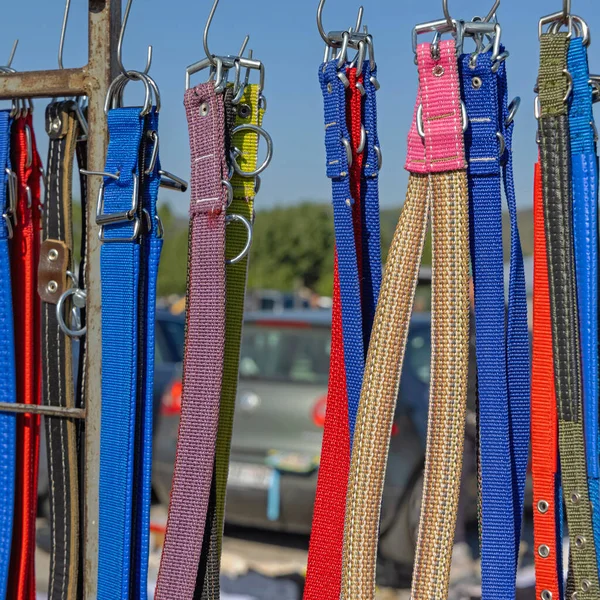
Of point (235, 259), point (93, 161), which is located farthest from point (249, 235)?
point (93, 161)

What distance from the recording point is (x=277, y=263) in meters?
71.6

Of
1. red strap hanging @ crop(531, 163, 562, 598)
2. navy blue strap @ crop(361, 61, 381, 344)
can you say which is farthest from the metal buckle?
red strap hanging @ crop(531, 163, 562, 598)

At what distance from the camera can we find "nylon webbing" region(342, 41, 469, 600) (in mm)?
1103

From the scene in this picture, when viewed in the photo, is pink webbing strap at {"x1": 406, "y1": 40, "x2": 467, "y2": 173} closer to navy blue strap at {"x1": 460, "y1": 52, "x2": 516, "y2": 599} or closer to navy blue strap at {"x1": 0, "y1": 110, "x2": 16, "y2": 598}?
navy blue strap at {"x1": 460, "y1": 52, "x2": 516, "y2": 599}

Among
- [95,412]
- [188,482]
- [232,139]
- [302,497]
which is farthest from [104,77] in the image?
[302,497]

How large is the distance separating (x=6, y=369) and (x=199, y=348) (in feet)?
1.38

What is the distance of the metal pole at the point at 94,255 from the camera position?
1.35 metres

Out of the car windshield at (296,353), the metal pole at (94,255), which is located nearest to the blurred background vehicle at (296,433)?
the car windshield at (296,353)

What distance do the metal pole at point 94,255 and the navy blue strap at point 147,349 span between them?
0.26 feet

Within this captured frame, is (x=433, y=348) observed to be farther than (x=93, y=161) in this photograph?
No

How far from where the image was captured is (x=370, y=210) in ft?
4.11

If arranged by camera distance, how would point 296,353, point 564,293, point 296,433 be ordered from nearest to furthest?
point 564,293 < point 296,433 < point 296,353

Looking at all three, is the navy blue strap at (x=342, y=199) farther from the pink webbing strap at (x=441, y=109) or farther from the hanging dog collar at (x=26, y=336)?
the hanging dog collar at (x=26, y=336)

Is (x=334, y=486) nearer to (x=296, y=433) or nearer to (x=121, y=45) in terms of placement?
(x=121, y=45)
